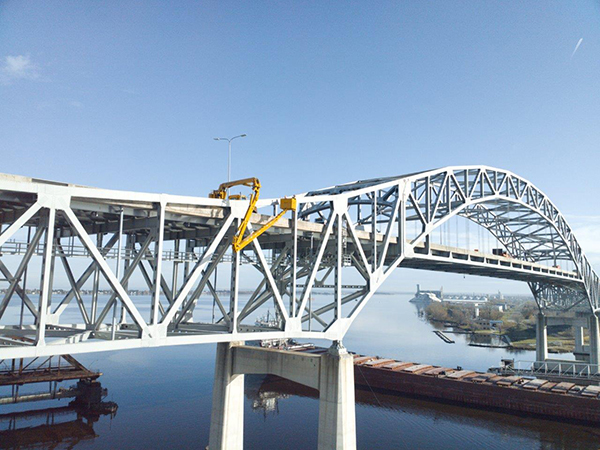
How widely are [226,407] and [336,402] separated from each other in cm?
717

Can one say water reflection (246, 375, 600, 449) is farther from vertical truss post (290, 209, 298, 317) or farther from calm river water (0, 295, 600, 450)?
vertical truss post (290, 209, 298, 317)

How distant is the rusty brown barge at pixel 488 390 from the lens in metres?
47.8

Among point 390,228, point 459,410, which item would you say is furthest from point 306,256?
point 459,410

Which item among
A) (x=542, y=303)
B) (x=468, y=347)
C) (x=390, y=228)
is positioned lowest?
(x=468, y=347)

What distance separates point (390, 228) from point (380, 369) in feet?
103

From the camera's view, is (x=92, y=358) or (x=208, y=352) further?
(x=208, y=352)

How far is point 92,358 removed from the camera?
7669 centimetres

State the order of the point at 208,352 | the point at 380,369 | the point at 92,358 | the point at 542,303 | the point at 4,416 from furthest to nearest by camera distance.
→ the point at 542,303, the point at 208,352, the point at 92,358, the point at 380,369, the point at 4,416

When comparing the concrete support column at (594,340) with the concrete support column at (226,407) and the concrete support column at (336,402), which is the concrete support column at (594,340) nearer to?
the concrete support column at (336,402)

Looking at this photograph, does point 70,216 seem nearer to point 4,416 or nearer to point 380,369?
point 4,416

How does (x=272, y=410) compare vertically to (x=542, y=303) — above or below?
below

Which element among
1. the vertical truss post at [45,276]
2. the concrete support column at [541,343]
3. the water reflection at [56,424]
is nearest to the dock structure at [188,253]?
the vertical truss post at [45,276]

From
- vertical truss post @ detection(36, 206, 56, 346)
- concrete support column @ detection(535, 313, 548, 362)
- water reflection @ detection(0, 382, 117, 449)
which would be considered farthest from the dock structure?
concrete support column @ detection(535, 313, 548, 362)

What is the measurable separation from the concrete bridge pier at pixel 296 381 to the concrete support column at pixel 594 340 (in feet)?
232
